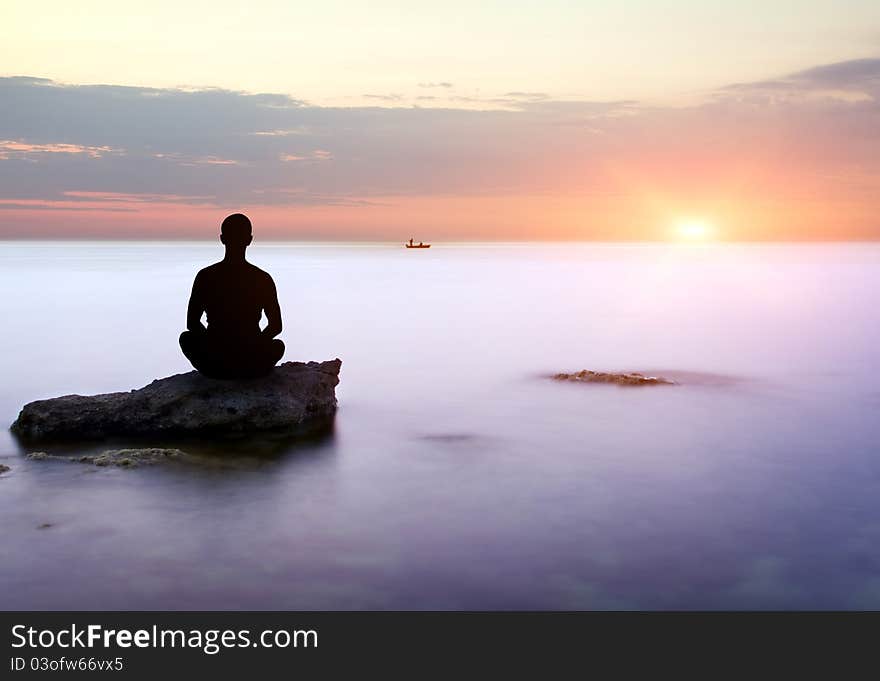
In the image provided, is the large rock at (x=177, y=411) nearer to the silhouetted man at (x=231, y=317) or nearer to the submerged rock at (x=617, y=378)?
the silhouetted man at (x=231, y=317)

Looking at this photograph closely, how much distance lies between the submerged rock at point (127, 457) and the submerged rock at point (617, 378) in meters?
9.54

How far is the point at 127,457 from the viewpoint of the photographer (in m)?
10.6

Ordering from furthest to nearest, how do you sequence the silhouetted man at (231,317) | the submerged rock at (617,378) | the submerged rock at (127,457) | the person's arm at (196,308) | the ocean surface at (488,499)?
the submerged rock at (617,378)
the person's arm at (196,308)
the silhouetted man at (231,317)
the submerged rock at (127,457)
the ocean surface at (488,499)

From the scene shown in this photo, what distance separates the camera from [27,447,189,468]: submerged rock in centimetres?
1048

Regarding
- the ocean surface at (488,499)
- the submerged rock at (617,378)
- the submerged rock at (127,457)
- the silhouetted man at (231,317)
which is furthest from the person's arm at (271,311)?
the submerged rock at (617,378)

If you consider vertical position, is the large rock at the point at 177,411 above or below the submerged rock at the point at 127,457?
above

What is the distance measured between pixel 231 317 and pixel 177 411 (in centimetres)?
164

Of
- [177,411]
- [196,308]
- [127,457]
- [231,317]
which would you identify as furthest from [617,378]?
[127,457]

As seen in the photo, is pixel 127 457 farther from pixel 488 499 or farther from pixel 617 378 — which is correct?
pixel 617 378

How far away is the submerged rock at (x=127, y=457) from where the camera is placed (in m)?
10.5

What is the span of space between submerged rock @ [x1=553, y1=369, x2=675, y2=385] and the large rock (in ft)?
23.0
